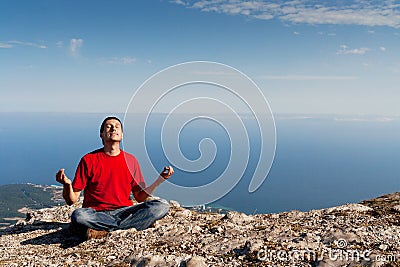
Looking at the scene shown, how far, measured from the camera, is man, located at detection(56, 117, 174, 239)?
8414 millimetres

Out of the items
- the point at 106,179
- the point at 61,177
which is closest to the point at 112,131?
the point at 106,179

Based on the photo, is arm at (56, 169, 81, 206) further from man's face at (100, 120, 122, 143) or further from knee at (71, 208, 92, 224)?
man's face at (100, 120, 122, 143)

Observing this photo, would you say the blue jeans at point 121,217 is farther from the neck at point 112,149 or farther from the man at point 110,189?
the neck at point 112,149

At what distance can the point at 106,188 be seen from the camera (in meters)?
8.91

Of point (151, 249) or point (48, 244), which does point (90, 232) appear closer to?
point (48, 244)

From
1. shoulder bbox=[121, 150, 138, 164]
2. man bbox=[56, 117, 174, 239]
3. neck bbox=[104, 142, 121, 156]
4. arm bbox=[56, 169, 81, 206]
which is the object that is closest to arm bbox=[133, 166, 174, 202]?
man bbox=[56, 117, 174, 239]

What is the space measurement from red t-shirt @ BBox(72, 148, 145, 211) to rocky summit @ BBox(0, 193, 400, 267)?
1.08 meters

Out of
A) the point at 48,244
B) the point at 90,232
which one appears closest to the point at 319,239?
the point at 90,232

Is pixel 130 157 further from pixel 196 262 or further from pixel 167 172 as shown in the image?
pixel 196 262

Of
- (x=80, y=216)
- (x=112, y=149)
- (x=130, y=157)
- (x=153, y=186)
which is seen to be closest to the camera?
(x=80, y=216)

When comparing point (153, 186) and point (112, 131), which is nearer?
point (112, 131)

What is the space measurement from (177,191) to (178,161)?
1149mm

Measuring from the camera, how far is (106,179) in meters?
8.79

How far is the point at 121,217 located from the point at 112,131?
2424 mm
